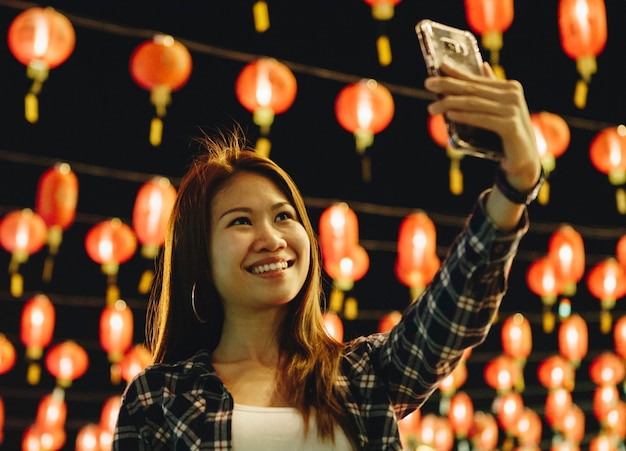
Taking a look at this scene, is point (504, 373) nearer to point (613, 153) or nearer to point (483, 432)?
point (483, 432)

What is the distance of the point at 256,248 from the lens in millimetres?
1681

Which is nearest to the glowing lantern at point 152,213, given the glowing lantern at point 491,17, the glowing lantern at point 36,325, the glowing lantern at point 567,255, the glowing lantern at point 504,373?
Result: the glowing lantern at point 36,325

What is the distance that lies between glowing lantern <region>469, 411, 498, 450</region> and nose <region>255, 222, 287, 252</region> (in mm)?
11856

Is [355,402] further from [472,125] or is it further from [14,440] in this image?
[14,440]

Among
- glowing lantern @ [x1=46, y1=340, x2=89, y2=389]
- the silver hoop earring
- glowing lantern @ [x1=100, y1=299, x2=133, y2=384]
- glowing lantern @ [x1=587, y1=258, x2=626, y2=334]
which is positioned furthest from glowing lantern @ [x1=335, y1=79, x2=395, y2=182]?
glowing lantern @ [x1=46, y1=340, x2=89, y2=389]

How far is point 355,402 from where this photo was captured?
5.12ft

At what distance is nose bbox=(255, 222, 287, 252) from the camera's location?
5.48 feet

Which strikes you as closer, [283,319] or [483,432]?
[283,319]

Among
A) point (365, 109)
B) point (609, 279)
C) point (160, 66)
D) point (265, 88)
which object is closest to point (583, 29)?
point (365, 109)

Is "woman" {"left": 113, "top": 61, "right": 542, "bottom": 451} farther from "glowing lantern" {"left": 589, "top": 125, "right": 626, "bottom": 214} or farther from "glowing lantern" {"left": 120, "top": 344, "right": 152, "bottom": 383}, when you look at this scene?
"glowing lantern" {"left": 120, "top": 344, "right": 152, "bottom": 383}

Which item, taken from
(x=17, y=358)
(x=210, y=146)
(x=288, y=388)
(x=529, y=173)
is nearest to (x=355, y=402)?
(x=288, y=388)

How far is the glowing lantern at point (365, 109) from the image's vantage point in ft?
19.0

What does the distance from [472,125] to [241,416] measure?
0.65 meters

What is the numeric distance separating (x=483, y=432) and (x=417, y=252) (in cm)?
709
